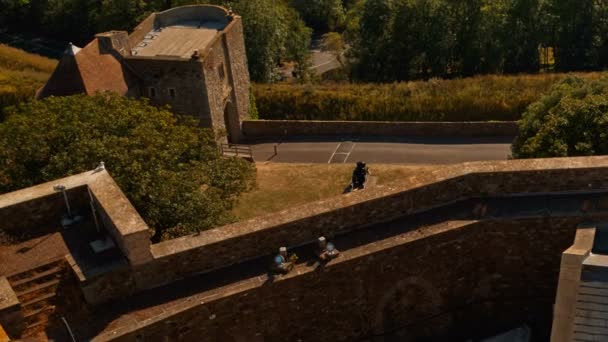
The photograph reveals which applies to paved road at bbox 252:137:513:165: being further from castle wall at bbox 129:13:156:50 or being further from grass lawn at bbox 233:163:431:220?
castle wall at bbox 129:13:156:50

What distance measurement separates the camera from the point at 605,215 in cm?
1345

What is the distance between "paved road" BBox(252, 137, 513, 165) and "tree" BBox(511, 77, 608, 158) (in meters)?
10.2

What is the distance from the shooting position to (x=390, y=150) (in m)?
32.6

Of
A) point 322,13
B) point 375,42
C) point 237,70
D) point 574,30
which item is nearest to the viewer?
point 237,70

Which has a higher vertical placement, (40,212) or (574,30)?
(40,212)

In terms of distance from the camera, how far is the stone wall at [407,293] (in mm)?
12797

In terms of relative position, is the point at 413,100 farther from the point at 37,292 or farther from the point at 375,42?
the point at 37,292

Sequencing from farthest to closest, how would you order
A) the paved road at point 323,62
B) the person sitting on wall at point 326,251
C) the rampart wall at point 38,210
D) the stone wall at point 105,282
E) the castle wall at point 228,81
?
the paved road at point 323,62
the castle wall at point 228,81
the rampart wall at point 38,210
the person sitting on wall at point 326,251
the stone wall at point 105,282

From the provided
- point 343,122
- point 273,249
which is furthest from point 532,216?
point 343,122

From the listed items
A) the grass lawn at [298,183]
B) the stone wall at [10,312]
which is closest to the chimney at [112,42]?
the grass lawn at [298,183]

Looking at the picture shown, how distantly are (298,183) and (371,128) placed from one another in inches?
275

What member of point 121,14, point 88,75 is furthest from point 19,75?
point 88,75

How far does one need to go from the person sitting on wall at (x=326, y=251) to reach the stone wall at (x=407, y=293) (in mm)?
183

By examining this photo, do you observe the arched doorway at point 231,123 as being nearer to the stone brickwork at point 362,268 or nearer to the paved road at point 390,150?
the paved road at point 390,150
